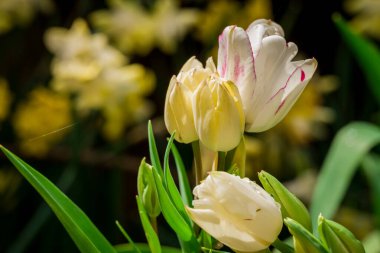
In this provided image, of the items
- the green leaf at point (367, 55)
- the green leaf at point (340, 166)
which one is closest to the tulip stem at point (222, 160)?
the green leaf at point (340, 166)

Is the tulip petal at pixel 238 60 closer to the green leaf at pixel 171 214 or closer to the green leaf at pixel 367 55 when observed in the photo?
the green leaf at pixel 171 214

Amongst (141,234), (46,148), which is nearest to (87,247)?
(46,148)

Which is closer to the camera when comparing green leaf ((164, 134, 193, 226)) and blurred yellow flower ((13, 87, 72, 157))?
green leaf ((164, 134, 193, 226))

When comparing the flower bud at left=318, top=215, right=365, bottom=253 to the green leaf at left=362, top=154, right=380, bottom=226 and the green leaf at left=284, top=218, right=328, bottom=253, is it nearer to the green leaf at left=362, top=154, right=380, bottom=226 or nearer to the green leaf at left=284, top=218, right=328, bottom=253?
the green leaf at left=284, top=218, right=328, bottom=253

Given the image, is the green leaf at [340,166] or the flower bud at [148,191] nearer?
the flower bud at [148,191]

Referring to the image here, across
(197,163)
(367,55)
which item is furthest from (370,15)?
(197,163)

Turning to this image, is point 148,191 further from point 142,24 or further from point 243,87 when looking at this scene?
point 142,24

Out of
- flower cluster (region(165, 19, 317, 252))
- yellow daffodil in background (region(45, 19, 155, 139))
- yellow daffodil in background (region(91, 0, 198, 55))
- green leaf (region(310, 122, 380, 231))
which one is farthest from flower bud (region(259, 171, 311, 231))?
yellow daffodil in background (region(91, 0, 198, 55))
